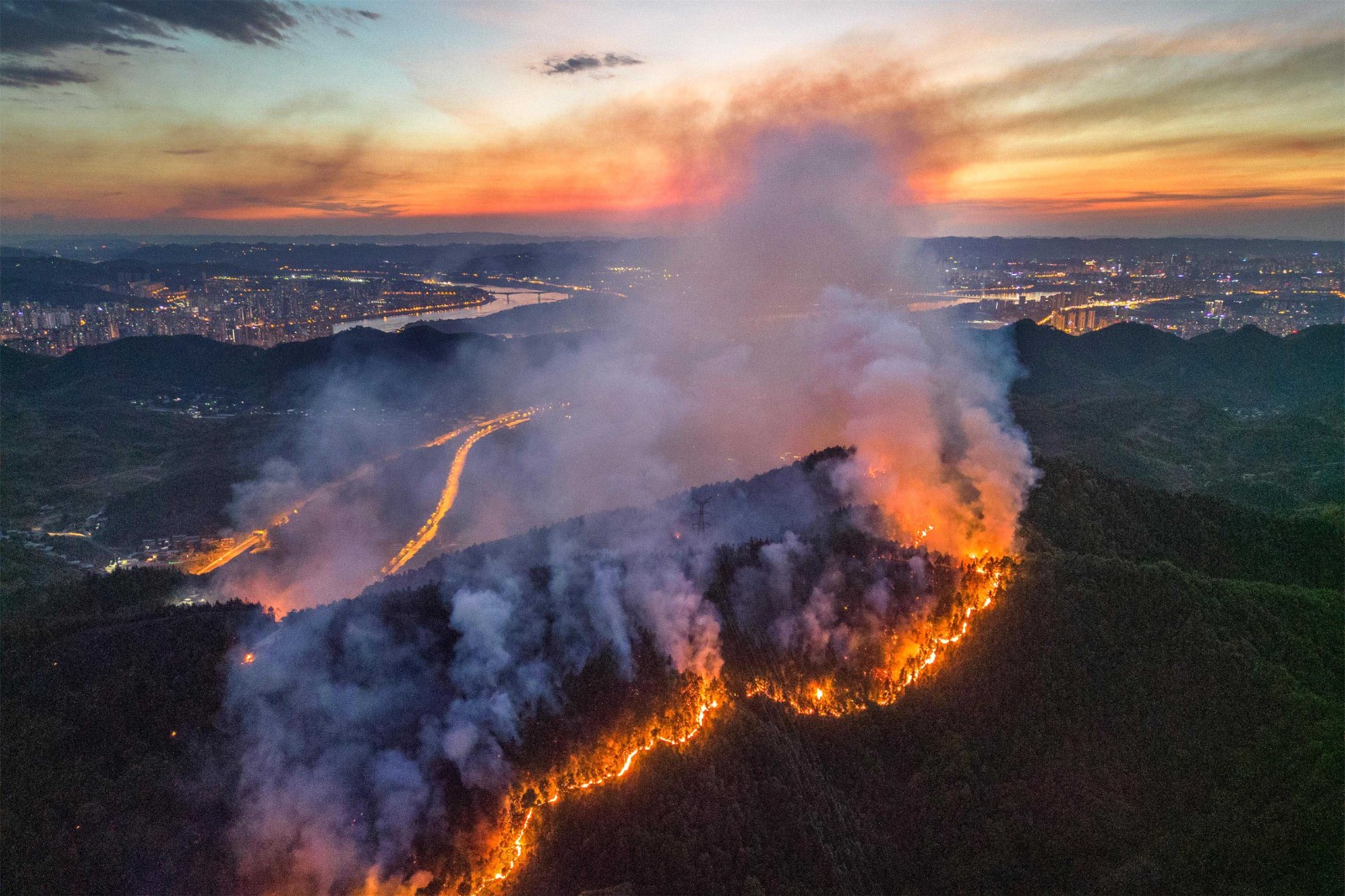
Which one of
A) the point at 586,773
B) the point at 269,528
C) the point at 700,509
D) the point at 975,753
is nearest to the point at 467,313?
the point at 269,528

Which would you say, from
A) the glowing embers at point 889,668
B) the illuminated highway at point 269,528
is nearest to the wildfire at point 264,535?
the illuminated highway at point 269,528

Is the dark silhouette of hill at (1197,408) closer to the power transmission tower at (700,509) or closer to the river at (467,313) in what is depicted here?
the power transmission tower at (700,509)

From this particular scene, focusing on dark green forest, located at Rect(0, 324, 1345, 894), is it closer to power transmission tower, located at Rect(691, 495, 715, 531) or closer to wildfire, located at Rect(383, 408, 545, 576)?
power transmission tower, located at Rect(691, 495, 715, 531)

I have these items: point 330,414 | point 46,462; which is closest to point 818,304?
point 330,414

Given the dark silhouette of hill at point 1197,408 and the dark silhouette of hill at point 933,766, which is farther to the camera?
the dark silhouette of hill at point 1197,408

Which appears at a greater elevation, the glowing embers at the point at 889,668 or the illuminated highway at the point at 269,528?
the glowing embers at the point at 889,668

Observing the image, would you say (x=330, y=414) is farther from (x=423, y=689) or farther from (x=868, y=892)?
(x=868, y=892)

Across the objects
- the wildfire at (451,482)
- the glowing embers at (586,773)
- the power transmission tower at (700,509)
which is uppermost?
the power transmission tower at (700,509)
